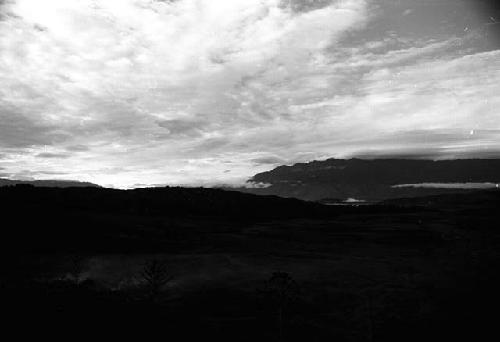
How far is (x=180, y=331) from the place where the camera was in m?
51.8

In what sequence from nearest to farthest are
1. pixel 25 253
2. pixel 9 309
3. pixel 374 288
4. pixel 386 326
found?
pixel 9 309 → pixel 386 326 → pixel 374 288 → pixel 25 253

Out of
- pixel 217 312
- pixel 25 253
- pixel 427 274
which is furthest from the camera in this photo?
pixel 25 253

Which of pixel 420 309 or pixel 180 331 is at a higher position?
pixel 180 331

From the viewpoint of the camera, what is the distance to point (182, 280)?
4754 inches

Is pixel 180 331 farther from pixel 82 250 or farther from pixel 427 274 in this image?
pixel 82 250

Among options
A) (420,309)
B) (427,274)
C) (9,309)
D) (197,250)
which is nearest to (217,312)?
(420,309)

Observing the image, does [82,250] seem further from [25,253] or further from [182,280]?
[182,280]

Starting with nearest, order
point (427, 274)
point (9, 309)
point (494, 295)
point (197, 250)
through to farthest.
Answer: point (9, 309), point (494, 295), point (427, 274), point (197, 250)

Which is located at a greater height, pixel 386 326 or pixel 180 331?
pixel 180 331

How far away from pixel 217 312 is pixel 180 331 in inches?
1597

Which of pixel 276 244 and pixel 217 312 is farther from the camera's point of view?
pixel 276 244

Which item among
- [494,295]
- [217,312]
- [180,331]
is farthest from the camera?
[494,295]

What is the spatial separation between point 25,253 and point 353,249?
120 m

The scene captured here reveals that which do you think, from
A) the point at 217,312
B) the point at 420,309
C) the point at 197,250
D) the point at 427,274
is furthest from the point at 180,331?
the point at 197,250
